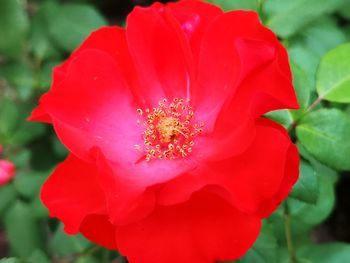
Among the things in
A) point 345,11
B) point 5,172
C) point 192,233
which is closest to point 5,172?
point 5,172

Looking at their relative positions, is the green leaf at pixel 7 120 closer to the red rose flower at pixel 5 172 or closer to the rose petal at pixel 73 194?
the red rose flower at pixel 5 172

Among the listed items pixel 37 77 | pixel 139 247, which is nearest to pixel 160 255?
pixel 139 247

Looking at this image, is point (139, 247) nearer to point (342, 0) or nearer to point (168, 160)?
point (168, 160)

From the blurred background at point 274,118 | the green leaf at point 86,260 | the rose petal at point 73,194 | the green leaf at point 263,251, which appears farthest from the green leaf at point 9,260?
the green leaf at point 263,251

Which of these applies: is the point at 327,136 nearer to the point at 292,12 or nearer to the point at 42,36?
the point at 292,12

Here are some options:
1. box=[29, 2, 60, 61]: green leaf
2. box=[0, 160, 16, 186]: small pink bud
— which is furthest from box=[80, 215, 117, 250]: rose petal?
box=[29, 2, 60, 61]: green leaf

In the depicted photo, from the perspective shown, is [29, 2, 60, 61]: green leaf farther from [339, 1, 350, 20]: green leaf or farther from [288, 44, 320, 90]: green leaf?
[339, 1, 350, 20]: green leaf
